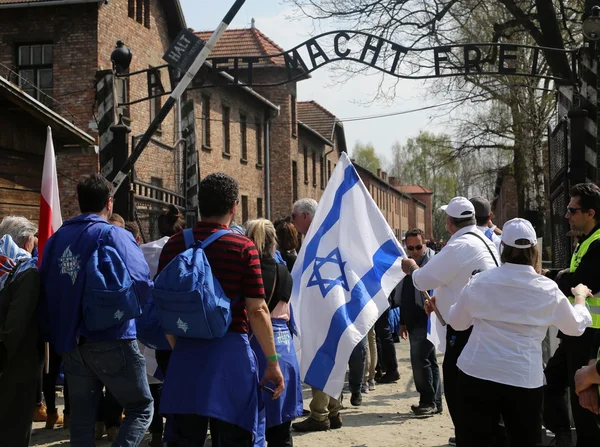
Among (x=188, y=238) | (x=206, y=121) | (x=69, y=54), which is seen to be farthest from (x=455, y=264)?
(x=206, y=121)

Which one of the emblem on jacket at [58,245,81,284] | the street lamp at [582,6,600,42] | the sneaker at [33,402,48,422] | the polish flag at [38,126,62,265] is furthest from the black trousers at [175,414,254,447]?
the street lamp at [582,6,600,42]

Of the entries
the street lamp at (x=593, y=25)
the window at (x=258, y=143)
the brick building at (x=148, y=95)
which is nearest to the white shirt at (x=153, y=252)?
the brick building at (x=148, y=95)

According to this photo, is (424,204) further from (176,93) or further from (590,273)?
(590,273)

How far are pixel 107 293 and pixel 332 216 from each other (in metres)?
2.79

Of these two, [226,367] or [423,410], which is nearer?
[226,367]

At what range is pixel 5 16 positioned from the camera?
20109 millimetres

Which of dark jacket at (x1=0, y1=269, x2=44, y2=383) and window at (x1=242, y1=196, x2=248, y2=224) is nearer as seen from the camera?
dark jacket at (x1=0, y1=269, x2=44, y2=383)

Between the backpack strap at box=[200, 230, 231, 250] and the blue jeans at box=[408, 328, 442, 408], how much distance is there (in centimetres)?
462

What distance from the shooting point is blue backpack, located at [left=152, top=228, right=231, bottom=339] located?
4234 millimetres

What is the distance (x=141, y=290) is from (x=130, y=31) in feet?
58.3

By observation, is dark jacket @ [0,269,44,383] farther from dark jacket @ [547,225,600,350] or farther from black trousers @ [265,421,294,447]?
dark jacket @ [547,225,600,350]

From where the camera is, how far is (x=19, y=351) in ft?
17.0

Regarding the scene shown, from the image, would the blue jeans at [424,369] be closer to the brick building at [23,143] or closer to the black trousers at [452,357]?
the black trousers at [452,357]

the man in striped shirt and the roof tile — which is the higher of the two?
the roof tile
